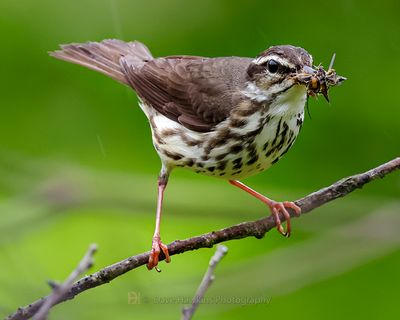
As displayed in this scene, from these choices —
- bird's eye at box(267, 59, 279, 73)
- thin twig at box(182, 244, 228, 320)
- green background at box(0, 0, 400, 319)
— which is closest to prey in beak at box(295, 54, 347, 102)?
bird's eye at box(267, 59, 279, 73)

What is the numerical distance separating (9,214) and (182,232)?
1.47 metres

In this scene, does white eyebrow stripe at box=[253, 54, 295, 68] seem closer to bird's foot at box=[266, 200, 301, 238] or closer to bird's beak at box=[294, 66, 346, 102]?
bird's beak at box=[294, 66, 346, 102]

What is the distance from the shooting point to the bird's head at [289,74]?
4883 millimetres

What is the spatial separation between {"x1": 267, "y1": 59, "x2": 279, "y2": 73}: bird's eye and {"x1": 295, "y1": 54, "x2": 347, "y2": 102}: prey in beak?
17 cm

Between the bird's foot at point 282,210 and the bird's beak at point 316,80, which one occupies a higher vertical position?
the bird's beak at point 316,80

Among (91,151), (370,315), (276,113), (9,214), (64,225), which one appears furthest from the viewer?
(91,151)

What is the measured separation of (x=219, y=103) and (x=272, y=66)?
2.02 ft

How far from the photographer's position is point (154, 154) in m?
6.64

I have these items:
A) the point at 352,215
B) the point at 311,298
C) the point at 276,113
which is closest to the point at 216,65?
the point at 276,113

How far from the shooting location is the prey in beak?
15.9ft

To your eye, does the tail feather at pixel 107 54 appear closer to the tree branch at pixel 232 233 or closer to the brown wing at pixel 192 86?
the brown wing at pixel 192 86

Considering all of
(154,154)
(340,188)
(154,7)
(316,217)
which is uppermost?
(154,7)

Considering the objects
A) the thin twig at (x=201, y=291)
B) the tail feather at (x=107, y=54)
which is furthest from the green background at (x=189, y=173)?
the thin twig at (x=201, y=291)

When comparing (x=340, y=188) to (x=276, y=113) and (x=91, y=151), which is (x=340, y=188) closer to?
(x=276, y=113)
